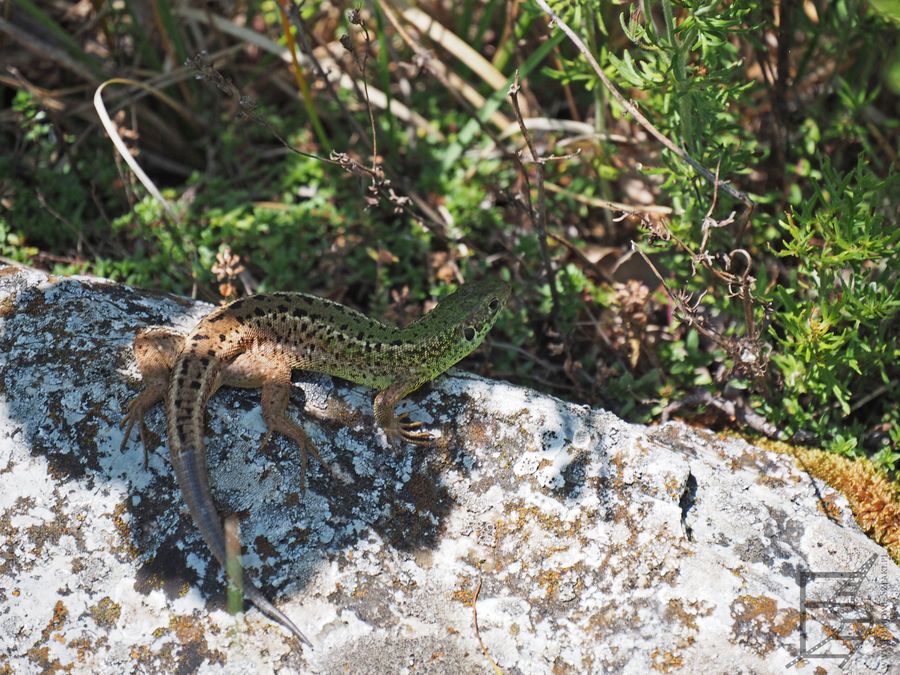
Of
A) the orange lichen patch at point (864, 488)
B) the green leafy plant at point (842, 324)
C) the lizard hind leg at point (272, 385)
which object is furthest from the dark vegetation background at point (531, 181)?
the lizard hind leg at point (272, 385)

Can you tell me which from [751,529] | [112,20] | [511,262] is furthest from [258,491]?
[112,20]

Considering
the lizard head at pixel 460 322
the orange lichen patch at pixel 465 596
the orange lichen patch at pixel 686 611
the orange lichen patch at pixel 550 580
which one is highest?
the lizard head at pixel 460 322

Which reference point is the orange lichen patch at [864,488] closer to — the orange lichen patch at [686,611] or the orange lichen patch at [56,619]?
the orange lichen patch at [686,611]

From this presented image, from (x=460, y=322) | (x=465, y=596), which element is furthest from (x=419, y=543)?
(x=460, y=322)

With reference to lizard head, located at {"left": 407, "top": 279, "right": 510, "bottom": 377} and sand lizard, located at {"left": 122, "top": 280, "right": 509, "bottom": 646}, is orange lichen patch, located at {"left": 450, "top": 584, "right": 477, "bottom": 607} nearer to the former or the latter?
sand lizard, located at {"left": 122, "top": 280, "right": 509, "bottom": 646}

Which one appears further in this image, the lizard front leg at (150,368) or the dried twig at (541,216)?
the dried twig at (541,216)

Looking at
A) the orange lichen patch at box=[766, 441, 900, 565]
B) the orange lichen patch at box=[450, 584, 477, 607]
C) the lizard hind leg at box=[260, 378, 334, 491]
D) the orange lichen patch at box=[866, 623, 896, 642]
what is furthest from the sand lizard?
the orange lichen patch at box=[866, 623, 896, 642]
